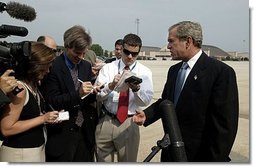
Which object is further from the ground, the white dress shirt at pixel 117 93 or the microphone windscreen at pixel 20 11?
the microphone windscreen at pixel 20 11

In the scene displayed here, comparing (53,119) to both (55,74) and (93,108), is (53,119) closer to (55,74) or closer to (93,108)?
(55,74)

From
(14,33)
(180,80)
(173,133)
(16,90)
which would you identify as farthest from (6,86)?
(180,80)

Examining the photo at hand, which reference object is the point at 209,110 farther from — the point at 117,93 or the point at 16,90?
the point at 16,90

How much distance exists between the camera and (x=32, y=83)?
229 cm

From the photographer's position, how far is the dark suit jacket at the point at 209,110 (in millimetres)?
2078

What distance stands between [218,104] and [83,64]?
1.26 metres

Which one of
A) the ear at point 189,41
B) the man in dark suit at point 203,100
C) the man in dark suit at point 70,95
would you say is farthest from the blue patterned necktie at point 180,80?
the man in dark suit at point 70,95

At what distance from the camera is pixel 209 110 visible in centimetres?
218

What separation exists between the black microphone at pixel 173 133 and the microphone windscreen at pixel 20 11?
3.11ft

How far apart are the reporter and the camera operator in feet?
0.55

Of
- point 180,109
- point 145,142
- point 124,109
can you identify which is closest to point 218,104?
point 180,109

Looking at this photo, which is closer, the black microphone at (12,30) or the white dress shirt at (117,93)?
the black microphone at (12,30)

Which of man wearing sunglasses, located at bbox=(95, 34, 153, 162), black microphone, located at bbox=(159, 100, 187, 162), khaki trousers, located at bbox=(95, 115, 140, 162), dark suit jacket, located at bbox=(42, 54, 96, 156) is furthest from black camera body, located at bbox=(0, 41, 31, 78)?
khaki trousers, located at bbox=(95, 115, 140, 162)

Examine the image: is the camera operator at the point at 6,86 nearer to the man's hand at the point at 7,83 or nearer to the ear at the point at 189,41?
the man's hand at the point at 7,83
